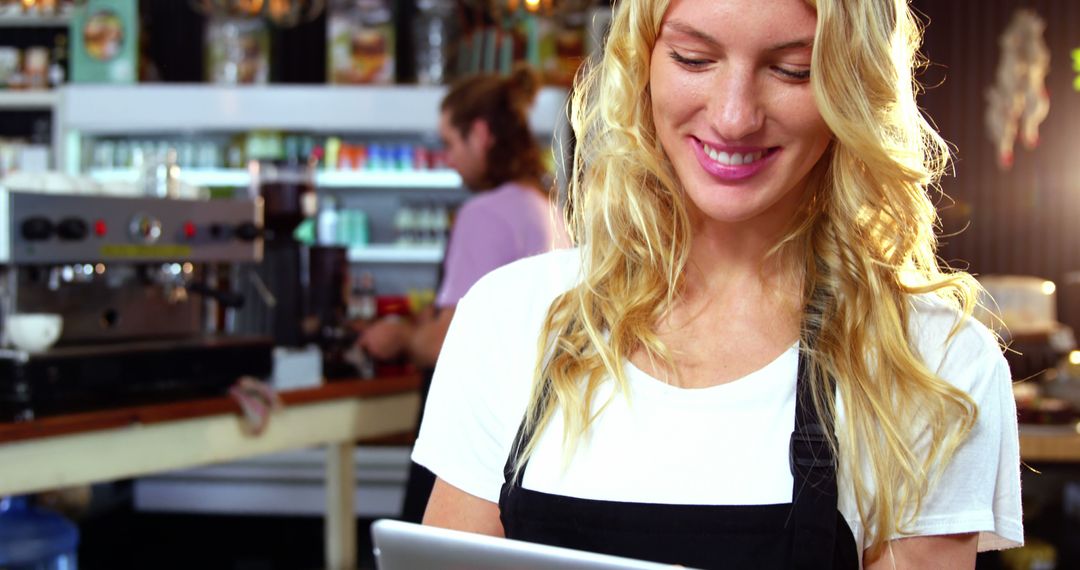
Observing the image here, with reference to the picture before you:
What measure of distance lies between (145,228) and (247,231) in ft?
1.00

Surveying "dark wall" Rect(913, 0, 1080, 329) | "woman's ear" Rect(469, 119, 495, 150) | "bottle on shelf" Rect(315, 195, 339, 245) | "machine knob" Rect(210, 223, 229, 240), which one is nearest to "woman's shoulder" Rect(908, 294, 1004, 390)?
"machine knob" Rect(210, 223, 229, 240)

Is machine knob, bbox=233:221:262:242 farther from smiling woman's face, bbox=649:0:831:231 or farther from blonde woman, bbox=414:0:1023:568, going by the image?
smiling woman's face, bbox=649:0:831:231

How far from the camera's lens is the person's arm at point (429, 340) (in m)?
3.24

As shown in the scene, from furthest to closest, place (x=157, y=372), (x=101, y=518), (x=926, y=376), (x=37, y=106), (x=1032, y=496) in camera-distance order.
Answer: (x=37, y=106) < (x=101, y=518) < (x=1032, y=496) < (x=157, y=372) < (x=926, y=376)

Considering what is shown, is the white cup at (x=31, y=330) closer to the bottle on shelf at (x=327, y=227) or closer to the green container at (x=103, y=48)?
the bottle on shelf at (x=327, y=227)

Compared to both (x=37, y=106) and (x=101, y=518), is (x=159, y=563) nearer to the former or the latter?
(x=101, y=518)

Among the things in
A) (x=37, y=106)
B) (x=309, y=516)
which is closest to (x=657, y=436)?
(x=309, y=516)

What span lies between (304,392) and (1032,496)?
3.05 metres

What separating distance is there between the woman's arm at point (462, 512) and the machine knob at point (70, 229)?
155 centimetres

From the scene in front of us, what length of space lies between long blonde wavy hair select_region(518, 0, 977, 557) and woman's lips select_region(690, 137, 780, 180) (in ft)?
0.25

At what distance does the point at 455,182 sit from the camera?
6.01 metres

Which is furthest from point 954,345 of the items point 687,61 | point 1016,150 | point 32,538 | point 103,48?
point 103,48

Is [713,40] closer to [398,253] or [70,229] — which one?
[70,229]

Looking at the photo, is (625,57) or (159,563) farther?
(159,563)
